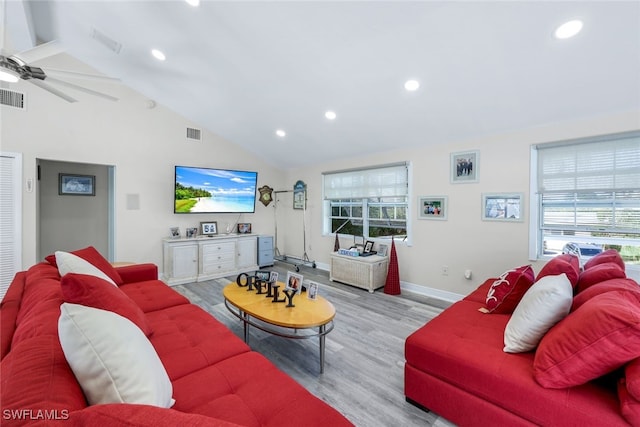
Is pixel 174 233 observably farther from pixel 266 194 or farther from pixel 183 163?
pixel 266 194

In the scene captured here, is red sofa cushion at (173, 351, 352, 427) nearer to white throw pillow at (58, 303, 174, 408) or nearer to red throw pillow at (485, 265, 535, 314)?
white throw pillow at (58, 303, 174, 408)

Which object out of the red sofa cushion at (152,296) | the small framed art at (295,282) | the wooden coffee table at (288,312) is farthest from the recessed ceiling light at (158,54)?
the small framed art at (295,282)

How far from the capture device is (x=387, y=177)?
454 centimetres

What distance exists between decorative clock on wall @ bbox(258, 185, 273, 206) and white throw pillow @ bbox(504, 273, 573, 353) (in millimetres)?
5284

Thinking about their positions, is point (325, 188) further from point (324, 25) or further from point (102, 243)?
point (102, 243)

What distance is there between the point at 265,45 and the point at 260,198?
3.75m

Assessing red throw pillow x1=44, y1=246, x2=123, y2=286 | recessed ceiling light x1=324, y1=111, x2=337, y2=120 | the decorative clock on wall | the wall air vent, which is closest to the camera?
red throw pillow x1=44, y1=246, x2=123, y2=286

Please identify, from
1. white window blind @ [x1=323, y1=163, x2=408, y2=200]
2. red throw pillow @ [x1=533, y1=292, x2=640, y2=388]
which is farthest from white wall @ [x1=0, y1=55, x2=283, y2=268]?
red throw pillow @ [x1=533, y1=292, x2=640, y2=388]

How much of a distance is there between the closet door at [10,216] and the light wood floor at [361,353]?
2.28 m

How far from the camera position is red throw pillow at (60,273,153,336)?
1322mm

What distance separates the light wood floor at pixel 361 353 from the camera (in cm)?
180

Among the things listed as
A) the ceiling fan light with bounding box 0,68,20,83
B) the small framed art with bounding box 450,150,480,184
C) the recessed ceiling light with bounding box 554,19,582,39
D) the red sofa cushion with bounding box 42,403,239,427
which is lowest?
the red sofa cushion with bounding box 42,403,239,427

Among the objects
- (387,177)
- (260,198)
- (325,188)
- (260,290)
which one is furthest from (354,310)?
(260,198)

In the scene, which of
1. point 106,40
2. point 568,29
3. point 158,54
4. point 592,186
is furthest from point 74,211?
point 592,186
